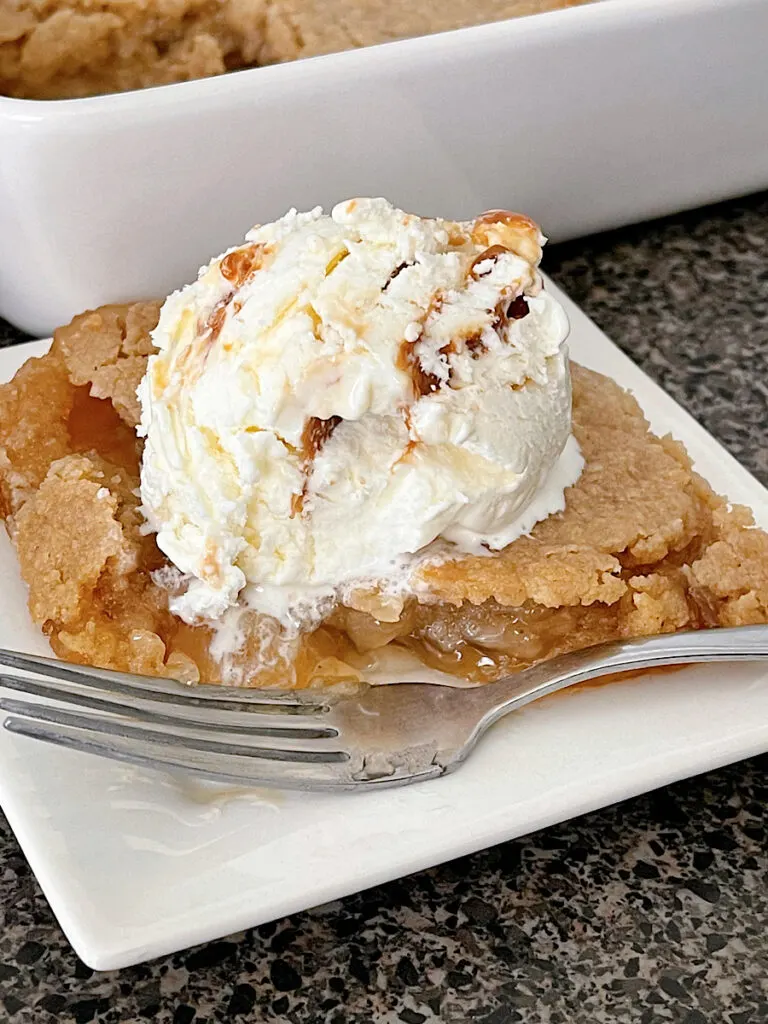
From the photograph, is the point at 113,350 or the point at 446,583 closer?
the point at 446,583

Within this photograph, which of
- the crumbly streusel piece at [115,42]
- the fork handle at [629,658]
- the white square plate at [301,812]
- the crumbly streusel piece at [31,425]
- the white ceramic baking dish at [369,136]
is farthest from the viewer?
the crumbly streusel piece at [115,42]

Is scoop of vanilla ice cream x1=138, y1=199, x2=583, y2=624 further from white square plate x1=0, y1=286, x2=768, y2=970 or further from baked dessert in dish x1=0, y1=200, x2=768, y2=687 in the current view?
white square plate x1=0, y1=286, x2=768, y2=970

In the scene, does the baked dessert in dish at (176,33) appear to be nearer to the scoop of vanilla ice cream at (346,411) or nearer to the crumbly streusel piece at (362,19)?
the crumbly streusel piece at (362,19)

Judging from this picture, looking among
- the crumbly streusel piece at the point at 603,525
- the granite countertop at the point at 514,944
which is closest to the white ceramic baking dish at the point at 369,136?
the crumbly streusel piece at the point at 603,525

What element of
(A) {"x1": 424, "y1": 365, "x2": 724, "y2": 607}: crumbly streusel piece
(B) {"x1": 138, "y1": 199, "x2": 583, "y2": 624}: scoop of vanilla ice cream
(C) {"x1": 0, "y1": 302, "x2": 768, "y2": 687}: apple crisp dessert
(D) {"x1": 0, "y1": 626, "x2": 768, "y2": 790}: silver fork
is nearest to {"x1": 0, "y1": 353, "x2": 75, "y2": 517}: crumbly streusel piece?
(C) {"x1": 0, "y1": 302, "x2": 768, "y2": 687}: apple crisp dessert

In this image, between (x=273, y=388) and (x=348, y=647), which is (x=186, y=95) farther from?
(x=348, y=647)

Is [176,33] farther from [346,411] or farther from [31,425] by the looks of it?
[346,411]

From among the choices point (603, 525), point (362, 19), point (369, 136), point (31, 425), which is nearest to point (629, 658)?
point (603, 525)
